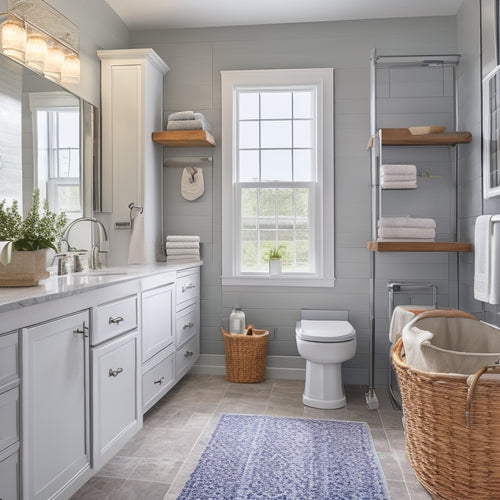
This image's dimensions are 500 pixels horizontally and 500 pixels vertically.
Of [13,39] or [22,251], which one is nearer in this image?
Answer: [22,251]

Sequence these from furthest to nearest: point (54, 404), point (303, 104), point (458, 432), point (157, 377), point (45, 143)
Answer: point (303, 104)
point (157, 377)
point (45, 143)
point (458, 432)
point (54, 404)

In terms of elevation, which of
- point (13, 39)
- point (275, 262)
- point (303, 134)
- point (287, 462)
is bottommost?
point (287, 462)

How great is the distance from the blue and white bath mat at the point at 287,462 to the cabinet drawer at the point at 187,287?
90 centimetres

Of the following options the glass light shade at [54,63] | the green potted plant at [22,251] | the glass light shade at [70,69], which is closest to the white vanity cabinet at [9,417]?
the green potted plant at [22,251]

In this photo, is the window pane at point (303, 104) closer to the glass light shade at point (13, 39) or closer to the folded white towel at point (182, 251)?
the folded white towel at point (182, 251)

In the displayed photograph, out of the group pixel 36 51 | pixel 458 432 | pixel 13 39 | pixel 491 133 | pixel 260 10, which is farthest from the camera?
pixel 260 10

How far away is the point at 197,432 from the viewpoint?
2826mm

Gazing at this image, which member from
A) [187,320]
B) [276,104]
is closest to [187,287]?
[187,320]

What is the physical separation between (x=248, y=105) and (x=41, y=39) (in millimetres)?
1813

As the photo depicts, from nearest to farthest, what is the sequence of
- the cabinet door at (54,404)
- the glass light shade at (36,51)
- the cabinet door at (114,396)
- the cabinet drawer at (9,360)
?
1. the cabinet drawer at (9,360)
2. the cabinet door at (54,404)
3. the cabinet door at (114,396)
4. the glass light shade at (36,51)

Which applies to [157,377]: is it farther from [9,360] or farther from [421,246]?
[421,246]

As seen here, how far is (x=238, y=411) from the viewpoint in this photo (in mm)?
3174

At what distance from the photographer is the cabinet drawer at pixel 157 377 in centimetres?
282

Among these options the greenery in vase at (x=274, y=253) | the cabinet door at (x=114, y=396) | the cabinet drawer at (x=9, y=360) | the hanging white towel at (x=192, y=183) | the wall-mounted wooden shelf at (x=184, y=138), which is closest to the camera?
the cabinet drawer at (x=9, y=360)
